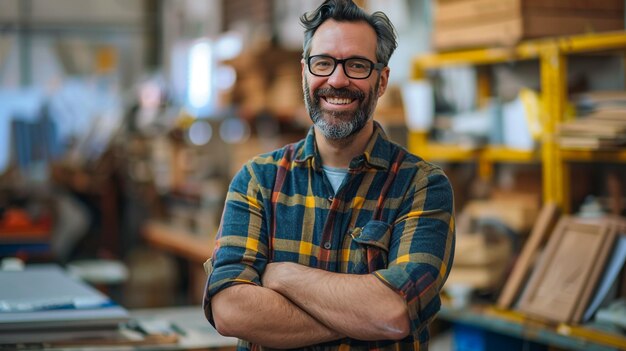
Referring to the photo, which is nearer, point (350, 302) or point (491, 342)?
point (350, 302)

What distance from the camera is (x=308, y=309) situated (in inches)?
79.1

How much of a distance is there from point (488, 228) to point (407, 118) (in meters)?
0.90

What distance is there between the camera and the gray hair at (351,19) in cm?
207

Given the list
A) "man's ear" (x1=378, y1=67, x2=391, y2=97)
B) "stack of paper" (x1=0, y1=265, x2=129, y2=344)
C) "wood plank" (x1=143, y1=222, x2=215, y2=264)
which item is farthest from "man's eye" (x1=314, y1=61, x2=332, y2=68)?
"wood plank" (x1=143, y1=222, x2=215, y2=264)

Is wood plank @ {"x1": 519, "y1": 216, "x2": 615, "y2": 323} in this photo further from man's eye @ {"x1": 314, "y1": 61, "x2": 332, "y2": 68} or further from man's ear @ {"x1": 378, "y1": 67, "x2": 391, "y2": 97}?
man's eye @ {"x1": 314, "y1": 61, "x2": 332, "y2": 68}

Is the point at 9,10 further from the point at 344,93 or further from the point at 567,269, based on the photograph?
the point at 344,93

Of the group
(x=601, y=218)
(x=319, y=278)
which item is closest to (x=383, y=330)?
(x=319, y=278)

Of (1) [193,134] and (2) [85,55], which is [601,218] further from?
(2) [85,55]

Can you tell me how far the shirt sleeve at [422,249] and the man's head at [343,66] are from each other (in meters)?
0.23

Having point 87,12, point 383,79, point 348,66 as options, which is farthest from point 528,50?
point 87,12

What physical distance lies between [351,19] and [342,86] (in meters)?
0.17

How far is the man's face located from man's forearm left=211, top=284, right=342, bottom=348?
1.40 feet

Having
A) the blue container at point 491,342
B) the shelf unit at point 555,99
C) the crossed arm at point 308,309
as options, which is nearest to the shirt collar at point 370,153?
the crossed arm at point 308,309

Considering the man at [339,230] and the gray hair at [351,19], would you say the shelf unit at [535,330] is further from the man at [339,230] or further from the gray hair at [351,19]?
the gray hair at [351,19]
